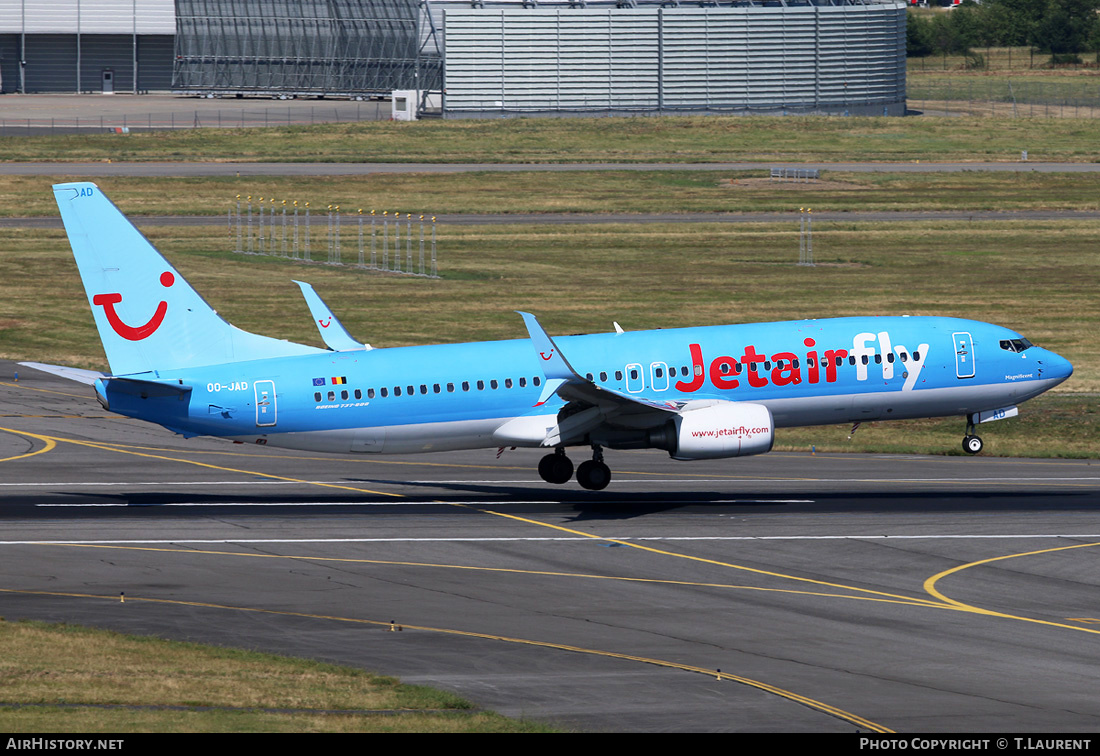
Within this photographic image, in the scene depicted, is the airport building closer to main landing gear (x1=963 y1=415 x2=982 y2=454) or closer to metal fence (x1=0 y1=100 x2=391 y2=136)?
metal fence (x1=0 y1=100 x2=391 y2=136)

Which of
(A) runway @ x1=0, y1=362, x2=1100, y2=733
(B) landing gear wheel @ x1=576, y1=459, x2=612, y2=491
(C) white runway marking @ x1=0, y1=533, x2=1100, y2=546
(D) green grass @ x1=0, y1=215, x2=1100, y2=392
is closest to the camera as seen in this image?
(A) runway @ x1=0, y1=362, x2=1100, y2=733

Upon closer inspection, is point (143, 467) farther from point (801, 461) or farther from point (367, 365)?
point (801, 461)

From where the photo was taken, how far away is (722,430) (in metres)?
41.3

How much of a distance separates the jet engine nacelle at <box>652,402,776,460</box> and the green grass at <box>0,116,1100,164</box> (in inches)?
4020

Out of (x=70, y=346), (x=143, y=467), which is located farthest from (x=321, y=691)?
(x=70, y=346)

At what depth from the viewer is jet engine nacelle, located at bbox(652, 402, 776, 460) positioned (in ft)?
135

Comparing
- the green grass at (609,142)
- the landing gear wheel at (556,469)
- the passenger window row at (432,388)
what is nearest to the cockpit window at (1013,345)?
the landing gear wheel at (556,469)

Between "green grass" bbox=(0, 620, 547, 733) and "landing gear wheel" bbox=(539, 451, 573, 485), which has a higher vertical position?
"landing gear wheel" bbox=(539, 451, 573, 485)

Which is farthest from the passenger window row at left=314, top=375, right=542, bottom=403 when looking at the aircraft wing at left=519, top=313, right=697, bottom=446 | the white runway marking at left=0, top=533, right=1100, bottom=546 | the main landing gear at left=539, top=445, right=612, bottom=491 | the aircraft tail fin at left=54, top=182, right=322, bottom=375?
the white runway marking at left=0, top=533, right=1100, bottom=546

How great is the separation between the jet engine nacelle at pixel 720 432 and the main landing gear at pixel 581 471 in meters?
3.14

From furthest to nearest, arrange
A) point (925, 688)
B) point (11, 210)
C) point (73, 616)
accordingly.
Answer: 1. point (11, 210)
2. point (73, 616)
3. point (925, 688)

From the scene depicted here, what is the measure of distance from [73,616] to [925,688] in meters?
17.7

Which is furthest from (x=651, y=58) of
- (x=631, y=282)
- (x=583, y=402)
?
(x=583, y=402)

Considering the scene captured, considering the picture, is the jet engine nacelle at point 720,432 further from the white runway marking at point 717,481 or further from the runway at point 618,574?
the white runway marking at point 717,481
